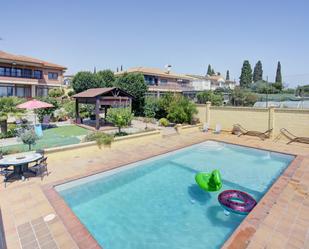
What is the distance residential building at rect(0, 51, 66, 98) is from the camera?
104 feet

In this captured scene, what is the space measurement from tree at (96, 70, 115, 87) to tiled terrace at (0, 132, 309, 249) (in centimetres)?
2513

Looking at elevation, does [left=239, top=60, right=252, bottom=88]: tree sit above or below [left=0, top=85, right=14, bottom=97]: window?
above

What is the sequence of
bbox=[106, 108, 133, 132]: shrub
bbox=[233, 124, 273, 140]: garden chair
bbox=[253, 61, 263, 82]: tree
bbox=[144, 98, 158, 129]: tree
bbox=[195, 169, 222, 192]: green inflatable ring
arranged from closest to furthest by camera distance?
bbox=[195, 169, 222, 192]: green inflatable ring < bbox=[106, 108, 133, 132]: shrub < bbox=[233, 124, 273, 140]: garden chair < bbox=[144, 98, 158, 129]: tree < bbox=[253, 61, 263, 82]: tree

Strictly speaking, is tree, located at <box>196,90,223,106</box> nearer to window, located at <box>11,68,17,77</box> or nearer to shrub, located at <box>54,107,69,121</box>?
A: shrub, located at <box>54,107,69,121</box>

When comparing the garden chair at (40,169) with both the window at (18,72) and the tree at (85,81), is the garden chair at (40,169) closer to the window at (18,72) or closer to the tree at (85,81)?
the tree at (85,81)

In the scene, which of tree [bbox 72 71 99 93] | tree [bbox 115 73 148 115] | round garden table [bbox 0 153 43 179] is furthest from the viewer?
tree [bbox 72 71 99 93]

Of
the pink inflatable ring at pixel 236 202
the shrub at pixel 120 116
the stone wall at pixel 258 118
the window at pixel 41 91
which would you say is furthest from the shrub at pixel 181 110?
the window at pixel 41 91

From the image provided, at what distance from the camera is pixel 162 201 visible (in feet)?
24.8

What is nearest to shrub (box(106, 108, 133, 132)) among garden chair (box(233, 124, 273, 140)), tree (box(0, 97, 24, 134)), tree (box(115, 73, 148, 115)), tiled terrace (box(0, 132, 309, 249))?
tiled terrace (box(0, 132, 309, 249))

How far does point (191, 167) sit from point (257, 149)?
553cm

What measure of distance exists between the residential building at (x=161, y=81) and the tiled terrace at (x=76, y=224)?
3112 cm

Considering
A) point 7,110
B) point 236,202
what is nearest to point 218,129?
point 236,202

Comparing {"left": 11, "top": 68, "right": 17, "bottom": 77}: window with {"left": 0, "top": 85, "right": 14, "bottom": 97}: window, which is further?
{"left": 11, "top": 68, "right": 17, "bottom": 77}: window

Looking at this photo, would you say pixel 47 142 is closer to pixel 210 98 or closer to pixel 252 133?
pixel 252 133
